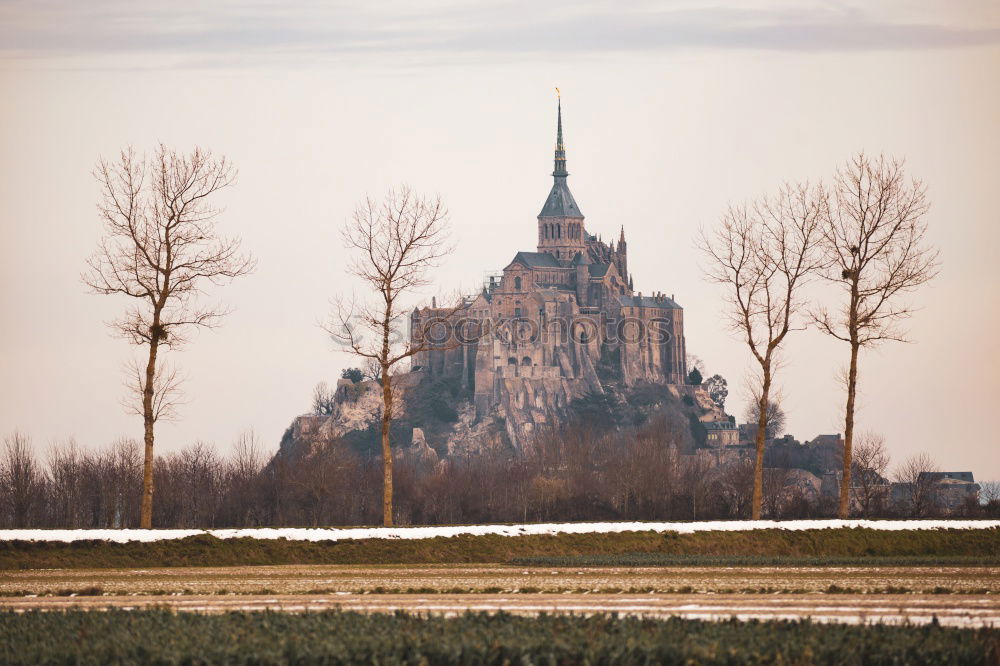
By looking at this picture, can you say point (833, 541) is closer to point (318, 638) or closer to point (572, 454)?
point (318, 638)

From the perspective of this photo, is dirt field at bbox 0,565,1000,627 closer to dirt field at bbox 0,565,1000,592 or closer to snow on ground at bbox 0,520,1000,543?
dirt field at bbox 0,565,1000,592

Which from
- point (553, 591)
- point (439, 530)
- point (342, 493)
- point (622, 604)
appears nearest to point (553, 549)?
point (439, 530)

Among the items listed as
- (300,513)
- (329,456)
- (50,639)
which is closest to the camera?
(50,639)

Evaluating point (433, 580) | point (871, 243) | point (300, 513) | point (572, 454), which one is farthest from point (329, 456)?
point (433, 580)

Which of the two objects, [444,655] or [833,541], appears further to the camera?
[833,541]

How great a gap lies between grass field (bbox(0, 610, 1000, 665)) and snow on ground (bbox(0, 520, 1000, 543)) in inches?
588

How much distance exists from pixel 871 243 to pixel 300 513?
66.8 meters

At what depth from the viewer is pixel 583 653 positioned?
17.0 meters

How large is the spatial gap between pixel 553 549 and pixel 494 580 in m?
8.06

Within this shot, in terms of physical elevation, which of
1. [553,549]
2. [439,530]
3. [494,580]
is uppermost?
[439,530]

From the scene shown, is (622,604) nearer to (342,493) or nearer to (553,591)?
(553,591)

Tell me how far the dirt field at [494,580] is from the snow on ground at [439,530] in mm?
2660

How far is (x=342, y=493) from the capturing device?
119 meters

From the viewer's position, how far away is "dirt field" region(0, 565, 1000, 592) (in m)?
25.5
